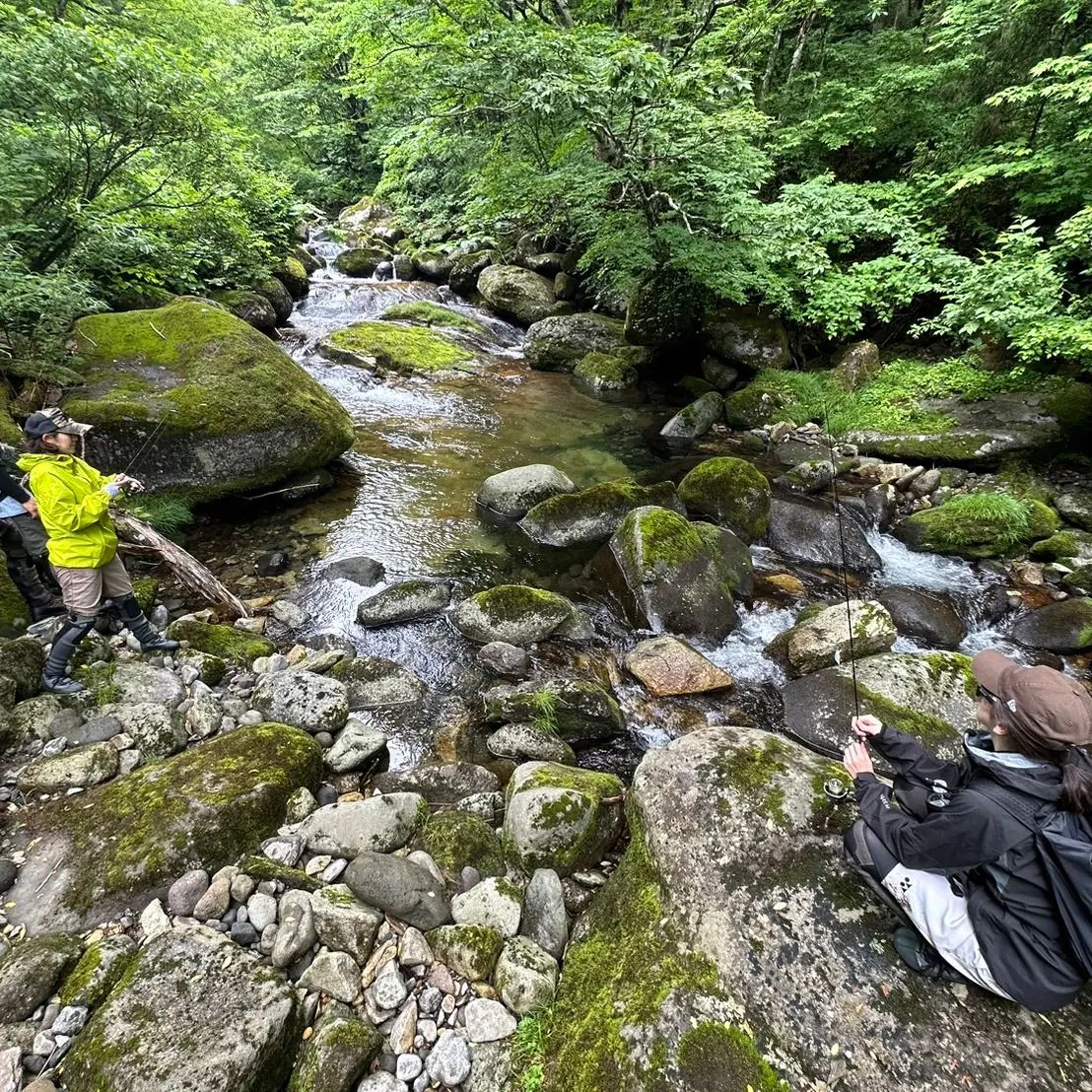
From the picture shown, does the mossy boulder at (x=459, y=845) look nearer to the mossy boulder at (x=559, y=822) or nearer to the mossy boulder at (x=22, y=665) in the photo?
the mossy boulder at (x=559, y=822)

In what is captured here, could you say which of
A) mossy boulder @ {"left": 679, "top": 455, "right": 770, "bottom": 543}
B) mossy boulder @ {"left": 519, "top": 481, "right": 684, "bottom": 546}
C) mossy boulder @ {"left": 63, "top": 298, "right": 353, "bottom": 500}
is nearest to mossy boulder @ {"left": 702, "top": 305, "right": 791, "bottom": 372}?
mossy boulder @ {"left": 679, "top": 455, "right": 770, "bottom": 543}

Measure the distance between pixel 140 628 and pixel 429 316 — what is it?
15755mm

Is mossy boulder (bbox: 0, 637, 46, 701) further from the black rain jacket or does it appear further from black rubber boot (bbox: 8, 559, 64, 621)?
the black rain jacket

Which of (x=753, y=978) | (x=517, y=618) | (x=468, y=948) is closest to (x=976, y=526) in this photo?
(x=517, y=618)

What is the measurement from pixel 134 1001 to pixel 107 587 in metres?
3.52

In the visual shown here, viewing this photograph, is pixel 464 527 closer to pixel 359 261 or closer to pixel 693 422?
pixel 693 422

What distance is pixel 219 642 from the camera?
537 centimetres

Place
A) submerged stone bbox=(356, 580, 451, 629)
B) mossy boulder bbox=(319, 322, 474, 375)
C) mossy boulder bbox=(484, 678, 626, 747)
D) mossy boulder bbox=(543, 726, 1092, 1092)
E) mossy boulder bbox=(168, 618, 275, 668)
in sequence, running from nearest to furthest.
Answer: mossy boulder bbox=(543, 726, 1092, 1092)
mossy boulder bbox=(484, 678, 626, 747)
mossy boulder bbox=(168, 618, 275, 668)
submerged stone bbox=(356, 580, 451, 629)
mossy boulder bbox=(319, 322, 474, 375)

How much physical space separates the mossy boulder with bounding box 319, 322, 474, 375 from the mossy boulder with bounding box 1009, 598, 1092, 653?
1340 cm

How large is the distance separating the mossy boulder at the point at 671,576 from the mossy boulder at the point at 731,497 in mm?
1102

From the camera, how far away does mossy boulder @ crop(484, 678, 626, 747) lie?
16.5ft

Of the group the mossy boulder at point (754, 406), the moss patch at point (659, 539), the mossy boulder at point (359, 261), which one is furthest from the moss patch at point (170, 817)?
the mossy boulder at point (359, 261)

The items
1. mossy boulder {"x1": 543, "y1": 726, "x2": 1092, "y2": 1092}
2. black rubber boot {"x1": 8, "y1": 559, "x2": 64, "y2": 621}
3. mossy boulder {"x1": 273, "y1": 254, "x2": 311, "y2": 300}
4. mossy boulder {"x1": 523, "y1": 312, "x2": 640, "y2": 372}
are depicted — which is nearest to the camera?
mossy boulder {"x1": 543, "y1": 726, "x2": 1092, "y2": 1092}

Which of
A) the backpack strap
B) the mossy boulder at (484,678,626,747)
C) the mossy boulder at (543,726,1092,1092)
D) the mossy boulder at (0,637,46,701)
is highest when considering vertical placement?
the backpack strap
